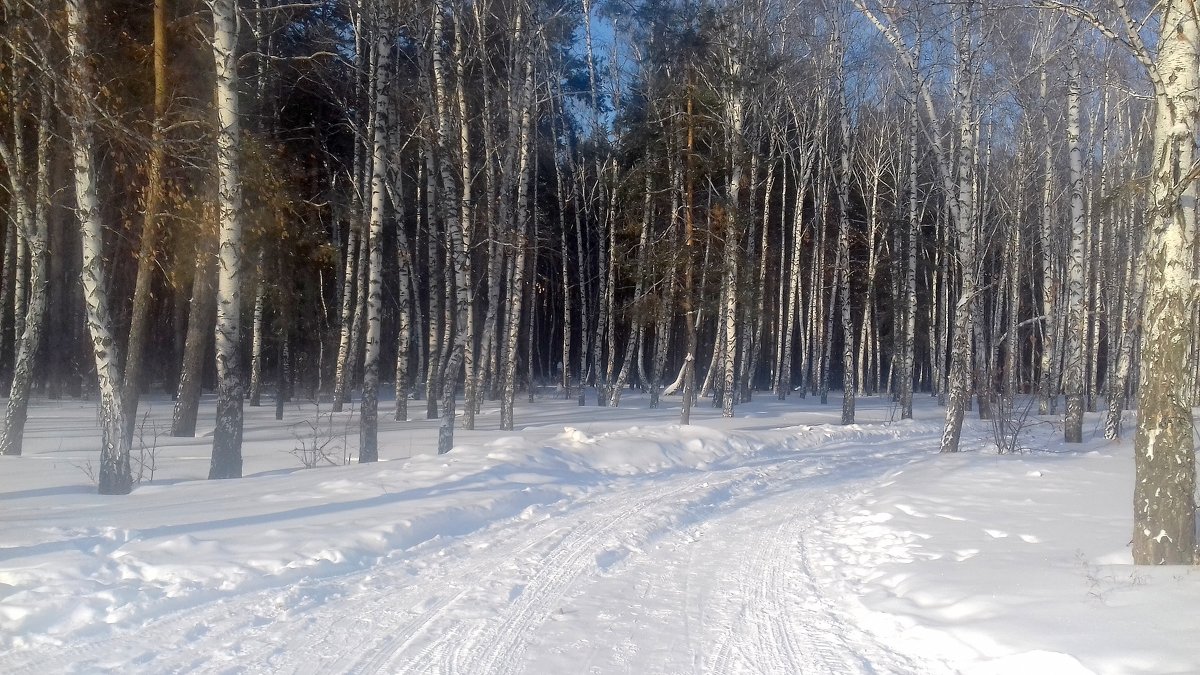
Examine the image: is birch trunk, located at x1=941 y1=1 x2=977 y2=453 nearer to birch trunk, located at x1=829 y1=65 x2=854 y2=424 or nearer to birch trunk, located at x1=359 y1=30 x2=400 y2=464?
birch trunk, located at x1=829 y1=65 x2=854 y2=424

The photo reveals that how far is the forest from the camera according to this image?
11039 mm

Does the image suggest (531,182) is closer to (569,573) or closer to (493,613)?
(569,573)

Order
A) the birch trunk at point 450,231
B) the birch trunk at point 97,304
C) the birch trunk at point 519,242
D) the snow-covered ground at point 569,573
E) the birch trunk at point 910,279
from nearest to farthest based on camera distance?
1. the snow-covered ground at point 569,573
2. the birch trunk at point 97,304
3. the birch trunk at point 450,231
4. the birch trunk at point 519,242
5. the birch trunk at point 910,279

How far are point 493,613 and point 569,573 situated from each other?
52.1 inches

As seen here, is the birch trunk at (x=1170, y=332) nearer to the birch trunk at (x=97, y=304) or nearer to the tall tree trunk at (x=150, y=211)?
the birch trunk at (x=97, y=304)

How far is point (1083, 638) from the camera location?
5293 mm

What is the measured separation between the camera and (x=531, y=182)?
3309 centimetres

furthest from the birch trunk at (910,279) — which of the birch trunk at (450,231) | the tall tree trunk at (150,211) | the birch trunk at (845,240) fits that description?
the tall tree trunk at (150,211)

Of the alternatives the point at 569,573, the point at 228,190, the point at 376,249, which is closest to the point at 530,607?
the point at 569,573

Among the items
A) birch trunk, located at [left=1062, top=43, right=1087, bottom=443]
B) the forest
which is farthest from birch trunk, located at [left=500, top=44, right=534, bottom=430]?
birch trunk, located at [left=1062, top=43, right=1087, bottom=443]

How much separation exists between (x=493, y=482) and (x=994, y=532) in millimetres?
5912

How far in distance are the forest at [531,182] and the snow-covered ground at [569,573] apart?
1.48m

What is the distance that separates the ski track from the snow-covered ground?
3 centimetres

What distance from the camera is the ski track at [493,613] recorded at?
5.08 meters
